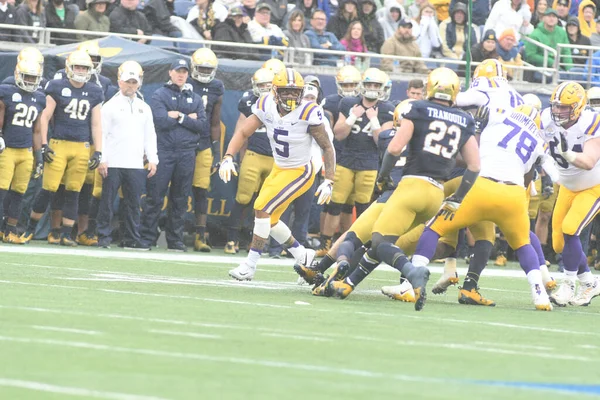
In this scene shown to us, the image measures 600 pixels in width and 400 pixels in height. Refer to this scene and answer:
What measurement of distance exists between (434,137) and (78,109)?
6.05 m

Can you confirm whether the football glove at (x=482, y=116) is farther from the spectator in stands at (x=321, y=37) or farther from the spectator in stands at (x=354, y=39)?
the spectator in stands at (x=354, y=39)

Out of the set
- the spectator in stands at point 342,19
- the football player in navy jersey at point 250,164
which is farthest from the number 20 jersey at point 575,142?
the spectator in stands at point 342,19

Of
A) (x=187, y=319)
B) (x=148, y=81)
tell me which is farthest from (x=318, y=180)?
(x=187, y=319)

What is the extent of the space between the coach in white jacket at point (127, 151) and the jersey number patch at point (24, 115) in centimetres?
81

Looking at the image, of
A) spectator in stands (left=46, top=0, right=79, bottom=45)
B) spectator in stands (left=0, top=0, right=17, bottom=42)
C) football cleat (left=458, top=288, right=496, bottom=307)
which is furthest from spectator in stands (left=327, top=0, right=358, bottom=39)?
football cleat (left=458, top=288, right=496, bottom=307)

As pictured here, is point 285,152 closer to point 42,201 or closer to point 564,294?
point 564,294

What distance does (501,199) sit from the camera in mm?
9453

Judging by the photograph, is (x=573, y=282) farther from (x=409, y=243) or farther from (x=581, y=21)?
(x=581, y=21)

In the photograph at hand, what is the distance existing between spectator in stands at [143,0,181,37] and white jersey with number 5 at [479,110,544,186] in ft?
26.3

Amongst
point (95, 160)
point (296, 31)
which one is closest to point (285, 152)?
point (95, 160)

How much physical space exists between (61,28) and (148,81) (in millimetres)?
1522

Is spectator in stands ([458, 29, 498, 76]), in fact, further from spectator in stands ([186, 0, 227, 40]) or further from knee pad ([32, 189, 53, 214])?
knee pad ([32, 189, 53, 214])

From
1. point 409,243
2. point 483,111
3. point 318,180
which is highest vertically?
point 483,111

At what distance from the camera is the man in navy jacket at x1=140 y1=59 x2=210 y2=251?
14695mm
